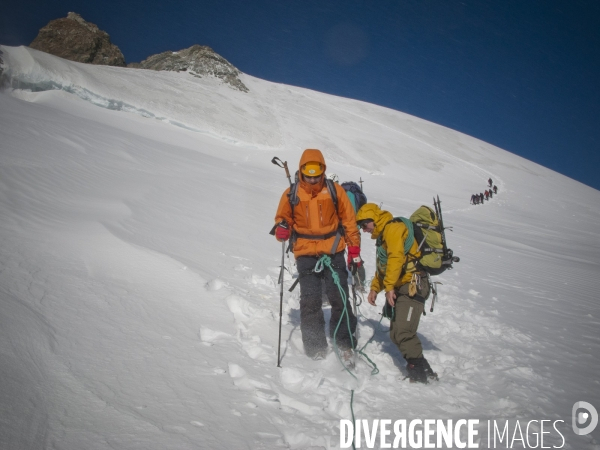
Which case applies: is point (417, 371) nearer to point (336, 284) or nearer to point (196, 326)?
point (336, 284)

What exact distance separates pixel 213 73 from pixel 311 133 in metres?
15.6

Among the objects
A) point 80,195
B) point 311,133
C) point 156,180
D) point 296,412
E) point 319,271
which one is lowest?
point 296,412

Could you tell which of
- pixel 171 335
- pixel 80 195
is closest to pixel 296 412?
pixel 171 335

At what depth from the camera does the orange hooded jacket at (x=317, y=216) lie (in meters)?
3.18

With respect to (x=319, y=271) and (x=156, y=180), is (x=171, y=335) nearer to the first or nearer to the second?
(x=319, y=271)

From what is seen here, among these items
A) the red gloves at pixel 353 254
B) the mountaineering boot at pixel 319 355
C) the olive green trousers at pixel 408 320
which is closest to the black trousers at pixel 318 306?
the mountaineering boot at pixel 319 355

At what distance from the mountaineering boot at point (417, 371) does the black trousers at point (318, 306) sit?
58 cm

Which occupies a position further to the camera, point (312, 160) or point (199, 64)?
point (199, 64)

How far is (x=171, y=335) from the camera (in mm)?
2775

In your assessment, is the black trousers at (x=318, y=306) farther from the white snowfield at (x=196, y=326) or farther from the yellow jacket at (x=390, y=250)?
the yellow jacket at (x=390, y=250)

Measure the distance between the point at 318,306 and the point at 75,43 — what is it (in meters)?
A: 51.7

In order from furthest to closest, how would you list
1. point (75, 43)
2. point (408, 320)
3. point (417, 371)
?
point (75, 43), point (408, 320), point (417, 371)

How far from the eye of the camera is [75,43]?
39000mm

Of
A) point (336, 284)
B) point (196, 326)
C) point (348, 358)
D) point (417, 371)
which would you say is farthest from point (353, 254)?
point (196, 326)
